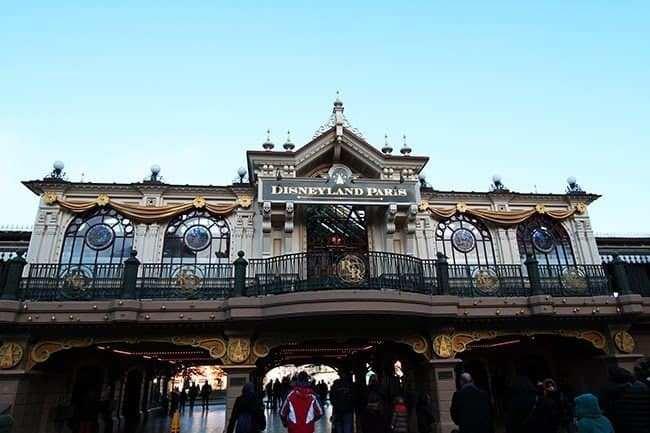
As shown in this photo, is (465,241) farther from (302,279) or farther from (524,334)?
(302,279)

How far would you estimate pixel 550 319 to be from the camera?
13.9m

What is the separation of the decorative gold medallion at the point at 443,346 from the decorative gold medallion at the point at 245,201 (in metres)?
8.30

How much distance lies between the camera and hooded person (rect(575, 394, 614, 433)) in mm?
5449

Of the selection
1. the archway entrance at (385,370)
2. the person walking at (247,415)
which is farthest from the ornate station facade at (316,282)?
the person walking at (247,415)

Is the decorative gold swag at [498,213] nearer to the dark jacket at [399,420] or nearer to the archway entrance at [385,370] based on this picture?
the archway entrance at [385,370]

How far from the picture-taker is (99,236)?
15.8 metres

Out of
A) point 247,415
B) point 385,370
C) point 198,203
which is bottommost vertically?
point 247,415

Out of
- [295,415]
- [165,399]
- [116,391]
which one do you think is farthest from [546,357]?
[165,399]

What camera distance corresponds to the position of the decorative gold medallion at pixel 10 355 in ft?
39.2

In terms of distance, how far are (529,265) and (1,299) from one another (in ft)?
52.1

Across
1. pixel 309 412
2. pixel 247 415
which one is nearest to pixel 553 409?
pixel 309 412

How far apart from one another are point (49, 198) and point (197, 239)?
5398mm

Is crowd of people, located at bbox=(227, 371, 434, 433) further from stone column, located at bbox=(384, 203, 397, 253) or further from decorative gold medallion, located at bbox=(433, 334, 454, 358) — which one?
stone column, located at bbox=(384, 203, 397, 253)

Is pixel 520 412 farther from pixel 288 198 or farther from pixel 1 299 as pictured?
pixel 1 299
